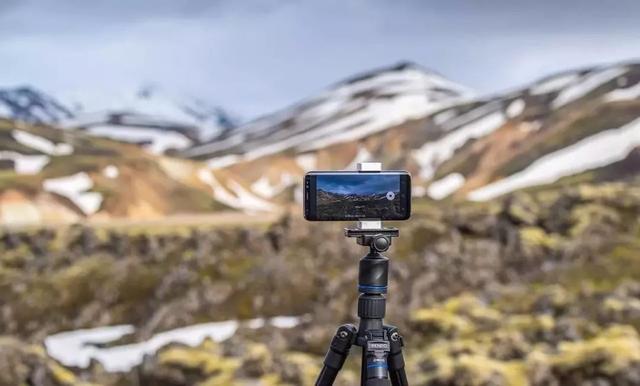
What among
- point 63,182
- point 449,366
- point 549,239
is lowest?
point 449,366

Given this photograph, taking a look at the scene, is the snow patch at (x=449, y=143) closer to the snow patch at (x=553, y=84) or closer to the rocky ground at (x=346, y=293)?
the snow patch at (x=553, y=84)

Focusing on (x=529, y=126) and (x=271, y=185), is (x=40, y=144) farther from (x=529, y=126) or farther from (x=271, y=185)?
(x=529, y=126)

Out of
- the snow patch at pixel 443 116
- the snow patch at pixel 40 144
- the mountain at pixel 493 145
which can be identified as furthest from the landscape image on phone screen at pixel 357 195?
the snow patch at pixel 443 116

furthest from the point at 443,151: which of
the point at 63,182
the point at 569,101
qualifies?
the point at 63,182

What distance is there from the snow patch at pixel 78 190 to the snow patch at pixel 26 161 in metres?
13.3

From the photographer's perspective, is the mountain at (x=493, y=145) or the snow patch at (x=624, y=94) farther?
the snow patch at (x=624, y=94)

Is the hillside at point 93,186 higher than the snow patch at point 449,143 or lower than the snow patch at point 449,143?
lower

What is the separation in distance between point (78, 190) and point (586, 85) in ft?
338

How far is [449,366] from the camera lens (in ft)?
77.2

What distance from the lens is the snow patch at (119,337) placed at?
3603cm

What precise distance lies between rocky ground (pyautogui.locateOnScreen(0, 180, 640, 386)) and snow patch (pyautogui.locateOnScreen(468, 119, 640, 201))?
69352mm

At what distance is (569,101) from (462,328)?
13831cm

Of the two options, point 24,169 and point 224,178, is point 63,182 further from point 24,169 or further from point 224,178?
point 224,178

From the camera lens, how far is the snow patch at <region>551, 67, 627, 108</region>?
6506 inches
